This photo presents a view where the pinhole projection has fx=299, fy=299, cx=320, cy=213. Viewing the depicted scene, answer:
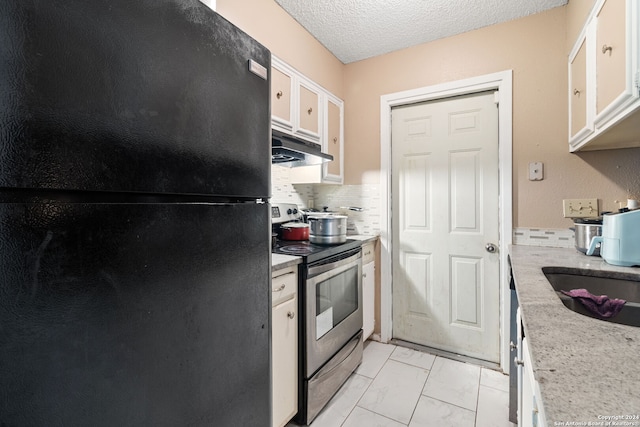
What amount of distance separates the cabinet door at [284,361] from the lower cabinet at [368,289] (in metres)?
0.88

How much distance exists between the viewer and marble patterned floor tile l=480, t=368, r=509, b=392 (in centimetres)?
190

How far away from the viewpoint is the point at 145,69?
58 cm

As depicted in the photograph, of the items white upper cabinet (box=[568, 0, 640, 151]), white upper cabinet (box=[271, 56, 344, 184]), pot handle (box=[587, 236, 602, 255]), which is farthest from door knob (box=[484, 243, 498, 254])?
white upper cabinet (box=[271, 56, 344, 184])

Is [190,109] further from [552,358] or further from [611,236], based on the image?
[611,236]

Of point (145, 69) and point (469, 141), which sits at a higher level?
point (469, 141)

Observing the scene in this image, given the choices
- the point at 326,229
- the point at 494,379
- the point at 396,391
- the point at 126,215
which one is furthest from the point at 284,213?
the point at 494,379

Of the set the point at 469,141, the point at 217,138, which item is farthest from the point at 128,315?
the point at 469,141

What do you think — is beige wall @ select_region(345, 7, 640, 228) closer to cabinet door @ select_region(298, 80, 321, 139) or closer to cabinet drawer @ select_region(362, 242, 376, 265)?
cabinet door @ select_region(298, 80, 321, 139)

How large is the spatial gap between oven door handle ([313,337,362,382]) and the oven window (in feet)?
0.64

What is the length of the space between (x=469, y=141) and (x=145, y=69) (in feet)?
7.17

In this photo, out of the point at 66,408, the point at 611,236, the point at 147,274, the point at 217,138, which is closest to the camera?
the point at 66,408

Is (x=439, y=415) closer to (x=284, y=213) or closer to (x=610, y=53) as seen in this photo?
(x=284, y=213)

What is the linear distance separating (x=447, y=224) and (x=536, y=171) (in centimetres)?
66

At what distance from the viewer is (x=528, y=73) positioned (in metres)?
1.98
